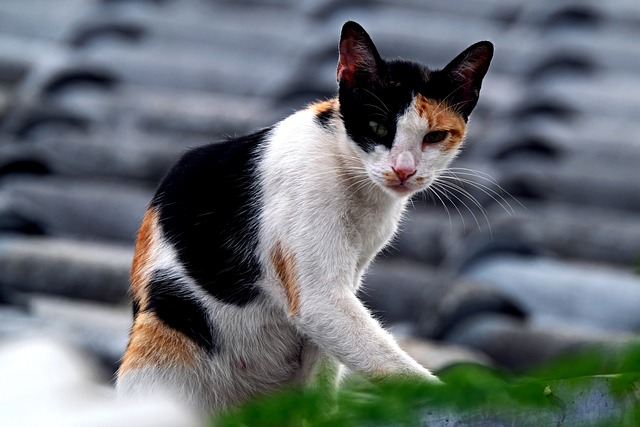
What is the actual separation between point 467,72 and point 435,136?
164 millimetres

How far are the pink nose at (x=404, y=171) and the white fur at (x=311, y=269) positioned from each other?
0.02 metres

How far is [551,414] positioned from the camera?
53.9 inches

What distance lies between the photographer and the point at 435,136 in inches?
92.6

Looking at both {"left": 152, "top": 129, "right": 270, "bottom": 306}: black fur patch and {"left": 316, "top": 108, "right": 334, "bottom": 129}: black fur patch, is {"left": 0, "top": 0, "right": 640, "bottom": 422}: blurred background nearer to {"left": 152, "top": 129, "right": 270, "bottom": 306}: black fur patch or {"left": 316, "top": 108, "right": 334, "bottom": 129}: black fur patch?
{"left": 316, "top": 108, "right": 334, "bottom": 129}: black fur patch

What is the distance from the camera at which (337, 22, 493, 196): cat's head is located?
2295mm

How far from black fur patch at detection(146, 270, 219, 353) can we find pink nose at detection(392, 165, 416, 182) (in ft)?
1.63

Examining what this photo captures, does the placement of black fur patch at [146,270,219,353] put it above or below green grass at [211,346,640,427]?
below

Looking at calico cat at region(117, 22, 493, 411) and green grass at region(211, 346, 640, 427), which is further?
calico cat at region(117, 22, 493, 411)

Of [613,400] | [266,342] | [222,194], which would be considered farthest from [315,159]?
[613,400]

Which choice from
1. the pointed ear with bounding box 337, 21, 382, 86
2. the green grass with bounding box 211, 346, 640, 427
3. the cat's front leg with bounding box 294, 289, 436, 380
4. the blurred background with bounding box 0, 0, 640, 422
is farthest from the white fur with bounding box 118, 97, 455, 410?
the green grass with bounding box 211, 346, 640, 427

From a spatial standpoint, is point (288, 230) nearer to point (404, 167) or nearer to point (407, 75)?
point (404, 167)

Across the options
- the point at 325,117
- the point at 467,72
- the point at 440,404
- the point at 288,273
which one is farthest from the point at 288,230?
the point at 440,404

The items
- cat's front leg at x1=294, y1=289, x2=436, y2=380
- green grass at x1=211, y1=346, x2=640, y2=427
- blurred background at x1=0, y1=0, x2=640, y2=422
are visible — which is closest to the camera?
green grass at x1=211, y1=346, x2=640, y2=427

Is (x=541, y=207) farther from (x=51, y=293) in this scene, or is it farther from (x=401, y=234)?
(x=51, y=293)
